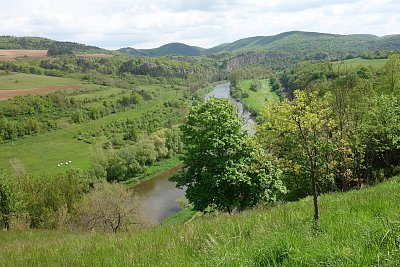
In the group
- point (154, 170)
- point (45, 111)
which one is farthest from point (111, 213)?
point (45, 111)

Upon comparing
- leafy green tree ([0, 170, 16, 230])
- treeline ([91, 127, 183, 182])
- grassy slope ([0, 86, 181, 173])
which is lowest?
grassy slope ([0, 86, 181, 173])

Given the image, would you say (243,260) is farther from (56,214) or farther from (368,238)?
(56,214)

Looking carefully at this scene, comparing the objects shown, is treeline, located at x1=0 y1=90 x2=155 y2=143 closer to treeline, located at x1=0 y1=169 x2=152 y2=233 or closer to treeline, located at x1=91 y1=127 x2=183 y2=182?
treeline, located at x1=91 y1=127 x2=183 y2=182

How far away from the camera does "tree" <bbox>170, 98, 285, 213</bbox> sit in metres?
20.5

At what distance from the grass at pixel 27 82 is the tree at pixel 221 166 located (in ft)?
472

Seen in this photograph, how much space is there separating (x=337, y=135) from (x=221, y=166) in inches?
275

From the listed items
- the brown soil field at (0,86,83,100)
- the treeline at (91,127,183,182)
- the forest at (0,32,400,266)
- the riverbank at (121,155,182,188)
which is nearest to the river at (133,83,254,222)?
the riverbank at (121,155,182,188)

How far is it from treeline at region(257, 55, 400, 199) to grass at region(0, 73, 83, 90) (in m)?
138

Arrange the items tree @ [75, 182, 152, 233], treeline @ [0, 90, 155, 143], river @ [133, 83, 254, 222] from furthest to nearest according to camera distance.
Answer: treeline @ [0, 90, 155, 143]
river @ [133, 83, 254, 222]
tree @ [75, 182, 152, 233]

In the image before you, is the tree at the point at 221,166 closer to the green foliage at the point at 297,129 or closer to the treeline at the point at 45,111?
the green foliage at the point at 297,129

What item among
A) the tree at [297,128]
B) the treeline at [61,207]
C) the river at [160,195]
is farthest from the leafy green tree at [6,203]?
the tree at [297,128]

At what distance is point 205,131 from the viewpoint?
21.9m

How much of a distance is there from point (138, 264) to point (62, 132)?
113m

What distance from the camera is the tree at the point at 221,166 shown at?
808 inches
